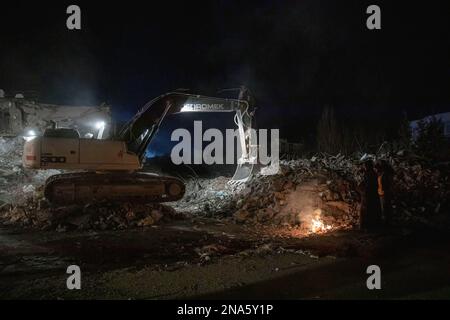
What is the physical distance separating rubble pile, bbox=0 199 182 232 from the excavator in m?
0.49

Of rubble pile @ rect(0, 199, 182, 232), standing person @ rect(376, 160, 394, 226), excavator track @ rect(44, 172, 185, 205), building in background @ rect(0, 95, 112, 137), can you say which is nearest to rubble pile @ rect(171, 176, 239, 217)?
excavator track @ rect(44, 172, 185, 205)

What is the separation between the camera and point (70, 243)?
7.50 meters

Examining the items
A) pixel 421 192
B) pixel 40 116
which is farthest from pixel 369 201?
pixel 40 116

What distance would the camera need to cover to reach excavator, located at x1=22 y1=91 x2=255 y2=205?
9.50 m

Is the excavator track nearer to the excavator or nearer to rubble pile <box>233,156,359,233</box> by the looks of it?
the excavator

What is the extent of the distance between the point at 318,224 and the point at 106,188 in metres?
5.27

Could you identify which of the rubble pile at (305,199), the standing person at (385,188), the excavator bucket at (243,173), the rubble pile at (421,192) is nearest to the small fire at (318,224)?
the rubble pile at (305,199)

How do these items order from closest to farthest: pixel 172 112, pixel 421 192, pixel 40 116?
pixel 421 192
pixel 172 112
pixel 40 116

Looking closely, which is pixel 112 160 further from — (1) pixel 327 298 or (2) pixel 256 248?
(1) pixel 327 298

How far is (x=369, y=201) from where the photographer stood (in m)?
8.23

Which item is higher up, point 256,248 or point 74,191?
point 74,191

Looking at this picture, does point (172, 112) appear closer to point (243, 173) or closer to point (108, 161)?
point (108, 161)

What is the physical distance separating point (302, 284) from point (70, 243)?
462cm
